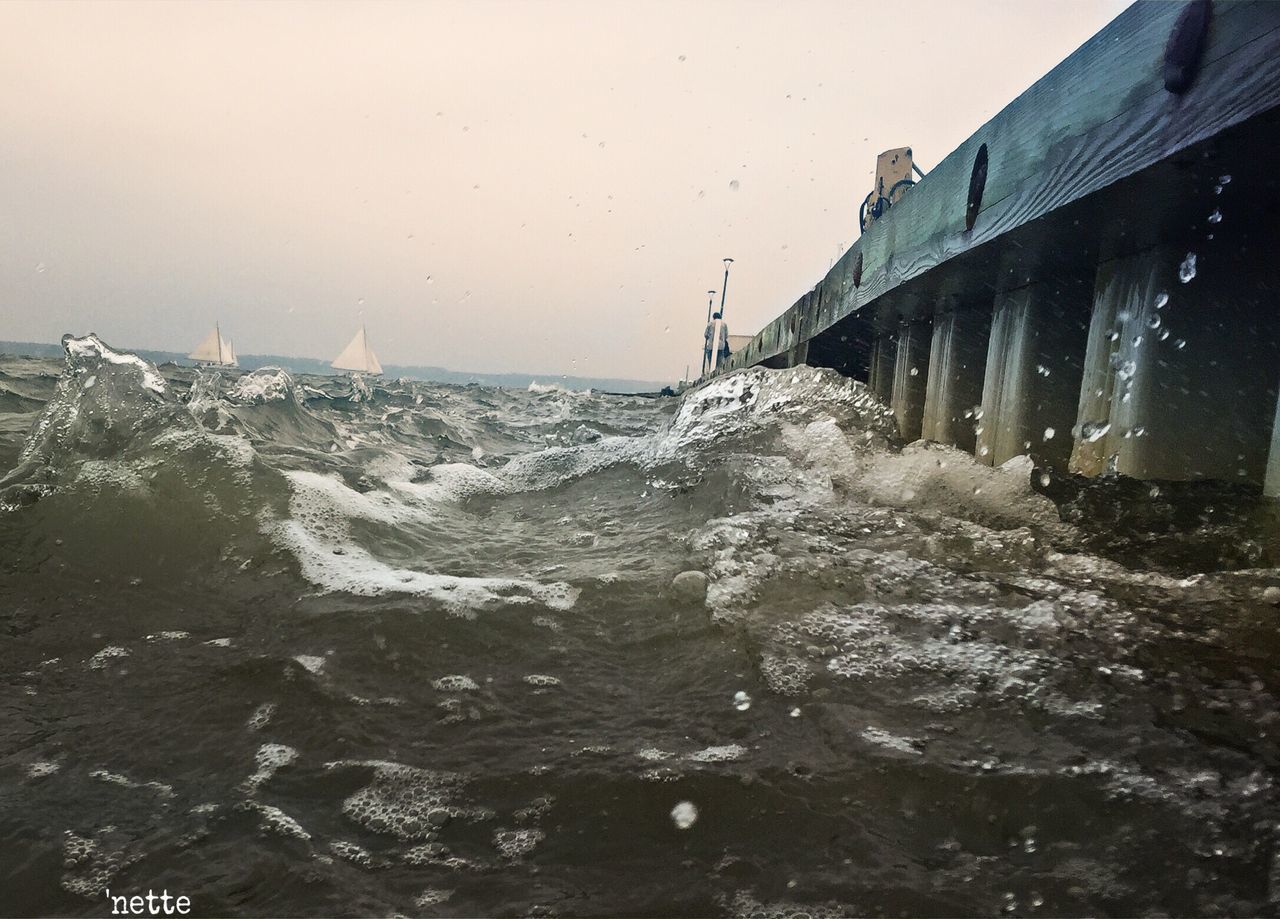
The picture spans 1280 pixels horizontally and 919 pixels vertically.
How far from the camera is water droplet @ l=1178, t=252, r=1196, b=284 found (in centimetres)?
296

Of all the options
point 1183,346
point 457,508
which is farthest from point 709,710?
point 457,508

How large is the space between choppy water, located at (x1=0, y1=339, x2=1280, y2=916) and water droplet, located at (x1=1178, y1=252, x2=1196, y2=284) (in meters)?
0.91

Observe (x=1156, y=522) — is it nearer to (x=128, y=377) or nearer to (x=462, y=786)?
(x=462, y=786)

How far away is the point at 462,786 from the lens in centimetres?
172

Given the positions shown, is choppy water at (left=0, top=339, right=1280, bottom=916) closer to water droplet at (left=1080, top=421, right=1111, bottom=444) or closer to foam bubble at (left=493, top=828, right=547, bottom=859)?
foam bubble at (left=493, top=828, right=547, bottom=859)

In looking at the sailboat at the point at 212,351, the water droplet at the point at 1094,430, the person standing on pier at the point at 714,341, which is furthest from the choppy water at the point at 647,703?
the sailboat at the point at 212,351

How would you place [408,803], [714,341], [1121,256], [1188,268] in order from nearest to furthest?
[408,803] < [1188,268] < [1121,256] < [714,341]

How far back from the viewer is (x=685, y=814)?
161 cm

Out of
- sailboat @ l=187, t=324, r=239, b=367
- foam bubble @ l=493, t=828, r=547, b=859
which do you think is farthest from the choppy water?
sailboat @ l=187, t=324, r=239, b=367

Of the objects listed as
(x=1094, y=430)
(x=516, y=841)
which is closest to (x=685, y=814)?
(x=516, y=841)

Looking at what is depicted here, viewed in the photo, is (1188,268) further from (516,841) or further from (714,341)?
(714,341)

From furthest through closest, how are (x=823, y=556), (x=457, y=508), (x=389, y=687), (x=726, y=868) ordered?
(x=457, y=508)
(x=823, y=556)
(x=389, y=687)
(x=726, y=868)

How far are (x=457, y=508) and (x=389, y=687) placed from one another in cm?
318

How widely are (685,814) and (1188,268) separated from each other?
3013 millimetres
